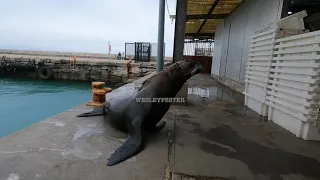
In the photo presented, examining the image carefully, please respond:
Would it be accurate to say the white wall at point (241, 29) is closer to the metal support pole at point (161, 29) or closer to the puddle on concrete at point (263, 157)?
the metal support pole at point (161, 29)

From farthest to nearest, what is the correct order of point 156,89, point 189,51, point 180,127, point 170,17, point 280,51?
point 189,51
point 170,17
point 280,51
point 180,127
point 156,89

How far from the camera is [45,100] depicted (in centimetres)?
1089

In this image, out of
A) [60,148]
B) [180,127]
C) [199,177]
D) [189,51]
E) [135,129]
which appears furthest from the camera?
[189,51]

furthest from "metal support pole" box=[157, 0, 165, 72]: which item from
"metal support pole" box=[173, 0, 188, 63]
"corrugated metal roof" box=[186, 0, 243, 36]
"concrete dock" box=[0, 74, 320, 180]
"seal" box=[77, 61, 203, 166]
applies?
"corrugated metal roof" box=[186, 0, 243, 36]

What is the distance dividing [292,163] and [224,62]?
9.13 meters

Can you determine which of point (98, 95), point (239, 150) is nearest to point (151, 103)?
point (239, 150)

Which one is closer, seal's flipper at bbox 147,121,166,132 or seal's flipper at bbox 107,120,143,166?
seal's flipper at bbox 107,120,143,166

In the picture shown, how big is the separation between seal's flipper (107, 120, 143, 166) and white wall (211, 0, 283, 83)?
16.0ft

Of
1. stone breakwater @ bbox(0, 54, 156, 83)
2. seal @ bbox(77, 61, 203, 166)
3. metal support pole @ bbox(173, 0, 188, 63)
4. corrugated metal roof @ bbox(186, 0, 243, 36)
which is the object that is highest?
corrugated metal roof @ bbox(186, 0, 243, 36)

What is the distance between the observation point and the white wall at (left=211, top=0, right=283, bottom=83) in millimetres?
6160

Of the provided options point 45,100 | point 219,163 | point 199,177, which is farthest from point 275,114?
point 45,100

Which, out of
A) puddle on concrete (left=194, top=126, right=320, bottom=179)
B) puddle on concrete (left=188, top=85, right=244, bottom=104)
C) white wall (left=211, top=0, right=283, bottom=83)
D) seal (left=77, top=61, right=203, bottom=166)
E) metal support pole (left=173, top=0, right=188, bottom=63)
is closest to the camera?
puddle on concrete (left=194, top=126, right=320, bottom=179)

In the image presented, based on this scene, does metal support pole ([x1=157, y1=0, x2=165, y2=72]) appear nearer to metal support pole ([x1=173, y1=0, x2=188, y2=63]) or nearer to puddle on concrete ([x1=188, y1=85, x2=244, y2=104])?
metal support pole ([x1=173, y1=0, x2=188, y2=63])

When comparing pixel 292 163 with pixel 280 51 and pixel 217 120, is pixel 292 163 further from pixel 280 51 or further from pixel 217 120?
pixel 280 51
